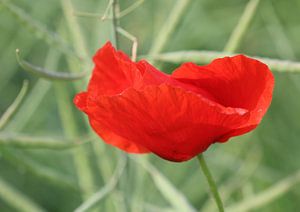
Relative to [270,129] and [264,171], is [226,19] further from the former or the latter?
[264,171]

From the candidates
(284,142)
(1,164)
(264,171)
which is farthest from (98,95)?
(1,164)

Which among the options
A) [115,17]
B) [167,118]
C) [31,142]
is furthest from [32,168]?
[167,118]

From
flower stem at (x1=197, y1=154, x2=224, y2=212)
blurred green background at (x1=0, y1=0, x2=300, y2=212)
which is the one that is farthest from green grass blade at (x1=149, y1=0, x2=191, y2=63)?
flower stem at (x1=197, y1=154, x2=224, y2=212)

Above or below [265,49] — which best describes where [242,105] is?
above

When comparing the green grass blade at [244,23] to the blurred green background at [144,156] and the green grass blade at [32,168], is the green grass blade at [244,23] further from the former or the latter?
the green grass blade at [32,168]

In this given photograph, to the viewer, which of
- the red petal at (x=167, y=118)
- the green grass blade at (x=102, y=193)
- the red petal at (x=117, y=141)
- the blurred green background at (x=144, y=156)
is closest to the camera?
the red petal at (x=167, y=118)

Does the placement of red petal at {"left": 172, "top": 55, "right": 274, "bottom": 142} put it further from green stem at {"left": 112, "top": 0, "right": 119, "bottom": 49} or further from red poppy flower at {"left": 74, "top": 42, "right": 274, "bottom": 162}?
green stem at {"left": 112, "top": 0, "right": 119, "bottom": 49}

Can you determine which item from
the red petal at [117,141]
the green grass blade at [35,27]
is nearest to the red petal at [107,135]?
the red petal at [117,141]
